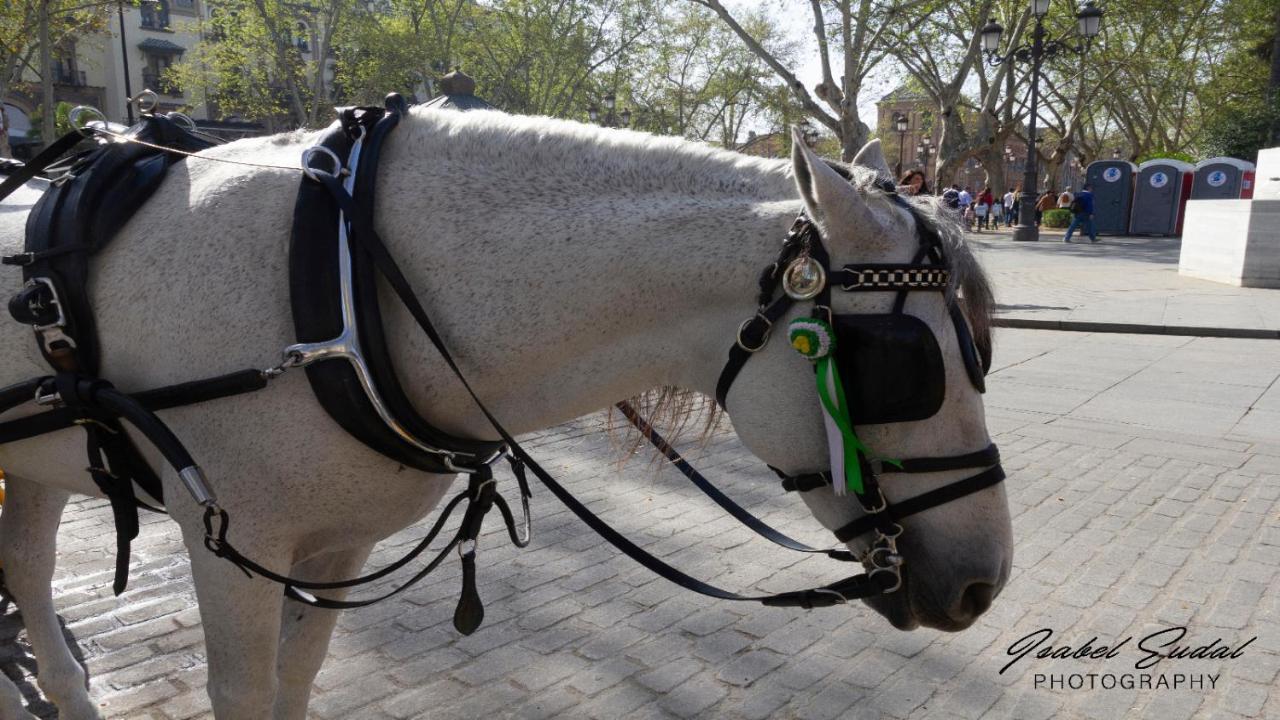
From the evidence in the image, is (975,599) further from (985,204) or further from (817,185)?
(985,204)

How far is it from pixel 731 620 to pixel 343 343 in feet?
7.75

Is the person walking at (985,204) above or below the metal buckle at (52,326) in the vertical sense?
above

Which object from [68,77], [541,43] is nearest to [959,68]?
[541,43]

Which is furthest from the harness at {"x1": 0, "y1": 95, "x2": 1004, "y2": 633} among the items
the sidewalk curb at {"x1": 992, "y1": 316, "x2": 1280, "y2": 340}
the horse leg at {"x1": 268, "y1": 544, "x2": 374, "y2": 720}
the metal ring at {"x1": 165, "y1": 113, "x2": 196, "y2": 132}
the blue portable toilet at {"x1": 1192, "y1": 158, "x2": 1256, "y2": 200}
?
the blue portable toilet at {"x1": 1192, "y1": 158, "x2": 1256, "y2": 200}

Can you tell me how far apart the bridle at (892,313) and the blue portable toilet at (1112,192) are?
101ft

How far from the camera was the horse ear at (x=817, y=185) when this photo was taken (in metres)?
1.49

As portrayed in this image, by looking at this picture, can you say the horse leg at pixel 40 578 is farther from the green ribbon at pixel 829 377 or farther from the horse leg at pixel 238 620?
the green ribbon at pixel 829 377

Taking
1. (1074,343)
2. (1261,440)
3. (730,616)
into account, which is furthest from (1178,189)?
(730,616)

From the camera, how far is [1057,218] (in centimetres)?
3269

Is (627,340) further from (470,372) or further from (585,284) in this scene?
(470,372)

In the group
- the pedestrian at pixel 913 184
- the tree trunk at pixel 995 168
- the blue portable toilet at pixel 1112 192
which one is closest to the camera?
the pedestrian at pixel 913 184

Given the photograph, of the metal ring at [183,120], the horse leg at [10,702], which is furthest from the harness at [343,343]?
the horse leg at [10,702]

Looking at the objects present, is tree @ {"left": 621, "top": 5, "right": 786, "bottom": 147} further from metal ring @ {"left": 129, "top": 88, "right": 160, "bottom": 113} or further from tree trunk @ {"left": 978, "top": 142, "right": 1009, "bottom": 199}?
metal ring @ {"left": 129, "top": 88, "right": 160, "bottom": 113}
